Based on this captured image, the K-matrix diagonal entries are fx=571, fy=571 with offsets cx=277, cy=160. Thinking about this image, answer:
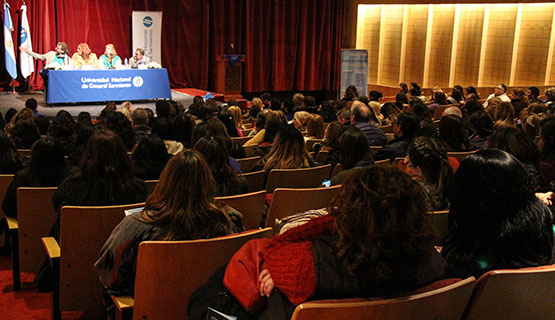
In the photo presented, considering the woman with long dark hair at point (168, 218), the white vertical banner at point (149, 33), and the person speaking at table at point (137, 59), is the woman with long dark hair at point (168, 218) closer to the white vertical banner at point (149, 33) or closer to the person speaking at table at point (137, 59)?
the person speaking at table at point (137, 59)

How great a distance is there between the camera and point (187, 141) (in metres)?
4.91

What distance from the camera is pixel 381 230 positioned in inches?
55.2

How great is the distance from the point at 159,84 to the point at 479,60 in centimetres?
687

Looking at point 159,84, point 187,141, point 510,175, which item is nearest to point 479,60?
point 159,84

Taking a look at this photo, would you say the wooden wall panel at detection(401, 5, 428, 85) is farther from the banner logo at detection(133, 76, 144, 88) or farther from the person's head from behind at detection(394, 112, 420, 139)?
the person's head from behind at detection(394, 112, 420, 139)

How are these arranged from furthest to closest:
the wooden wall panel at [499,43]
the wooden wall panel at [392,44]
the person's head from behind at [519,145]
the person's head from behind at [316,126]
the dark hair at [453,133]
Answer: the wooden wall panel at [392,44] → the wooden wall panel at [499,43] → the person's head from behind at [316,126] → the dark hair at [453,133] → the person's head from behind at [519,145]

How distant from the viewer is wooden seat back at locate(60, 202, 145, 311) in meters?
2.52

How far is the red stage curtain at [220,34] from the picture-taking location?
40.4 ft

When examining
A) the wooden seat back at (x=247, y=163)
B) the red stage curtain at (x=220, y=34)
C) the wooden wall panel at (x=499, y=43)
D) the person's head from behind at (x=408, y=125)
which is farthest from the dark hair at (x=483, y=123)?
the red stage curtain at (x=220, y=34)

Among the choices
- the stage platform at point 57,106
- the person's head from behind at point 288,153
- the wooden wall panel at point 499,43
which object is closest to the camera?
the person's head from behind at point 288,153

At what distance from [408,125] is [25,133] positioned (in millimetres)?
3100

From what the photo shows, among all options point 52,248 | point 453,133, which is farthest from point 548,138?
point 52,248

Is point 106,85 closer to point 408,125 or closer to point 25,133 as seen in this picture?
point 25,133

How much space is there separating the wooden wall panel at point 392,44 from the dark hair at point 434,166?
1157 cm
